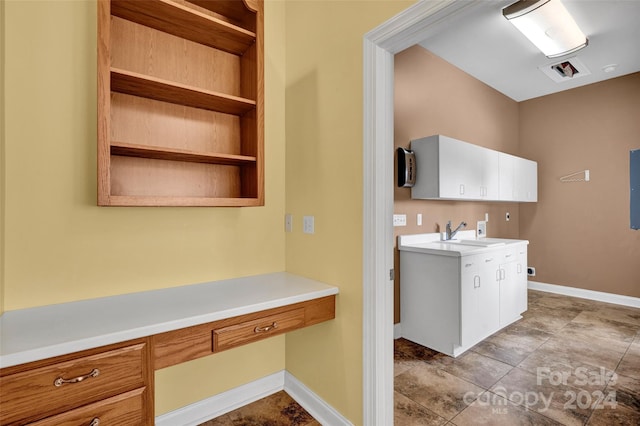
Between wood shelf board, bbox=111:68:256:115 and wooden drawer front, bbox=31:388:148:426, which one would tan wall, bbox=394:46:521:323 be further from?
wooden drawer front, bbox=31:388:148:426

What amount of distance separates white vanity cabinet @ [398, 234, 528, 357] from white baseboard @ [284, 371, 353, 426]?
1.31m

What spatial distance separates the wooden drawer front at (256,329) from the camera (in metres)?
1.35

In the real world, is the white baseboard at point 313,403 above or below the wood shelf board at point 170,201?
below

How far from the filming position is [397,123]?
9.80 feet

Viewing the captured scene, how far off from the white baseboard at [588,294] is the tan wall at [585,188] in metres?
0.06

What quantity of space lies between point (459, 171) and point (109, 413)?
3.08 meters

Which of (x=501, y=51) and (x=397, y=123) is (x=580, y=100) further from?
(x=397, y=123)

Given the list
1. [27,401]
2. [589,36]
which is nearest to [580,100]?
[589,36]

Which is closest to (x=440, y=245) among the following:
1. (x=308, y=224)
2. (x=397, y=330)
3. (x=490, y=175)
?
(x=397, y=330)

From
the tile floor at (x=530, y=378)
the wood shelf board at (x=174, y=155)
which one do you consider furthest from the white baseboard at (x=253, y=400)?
the wood shelf board at (x=174, y=155)

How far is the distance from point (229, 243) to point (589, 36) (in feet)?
12.3

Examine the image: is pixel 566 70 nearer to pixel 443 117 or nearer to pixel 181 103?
pixel 443 117

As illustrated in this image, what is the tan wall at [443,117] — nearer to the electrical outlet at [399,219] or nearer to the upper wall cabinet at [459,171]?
the electrical outlet at [399,219]

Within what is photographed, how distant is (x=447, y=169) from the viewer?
2928 mm
